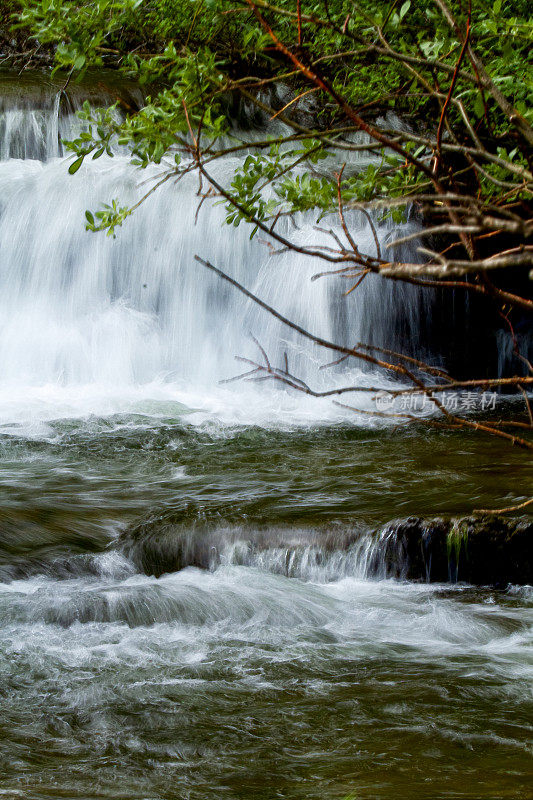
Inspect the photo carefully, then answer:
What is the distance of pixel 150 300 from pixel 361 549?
21.1 feet

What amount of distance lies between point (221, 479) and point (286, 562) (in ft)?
4.39

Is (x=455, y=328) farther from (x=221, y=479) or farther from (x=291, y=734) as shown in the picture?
(x=291, y=734)

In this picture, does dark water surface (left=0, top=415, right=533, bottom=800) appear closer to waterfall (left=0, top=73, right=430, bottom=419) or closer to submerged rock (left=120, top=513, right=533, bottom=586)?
submerged rock (left=120, top=513, right=533, bottom=586)

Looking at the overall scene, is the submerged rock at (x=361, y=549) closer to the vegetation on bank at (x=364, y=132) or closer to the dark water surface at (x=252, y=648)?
the dark water surface at (x=252, y=648)

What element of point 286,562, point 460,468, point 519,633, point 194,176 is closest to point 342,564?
point 286,562

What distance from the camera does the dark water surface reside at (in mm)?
2723

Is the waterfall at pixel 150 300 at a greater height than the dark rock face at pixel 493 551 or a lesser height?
greater

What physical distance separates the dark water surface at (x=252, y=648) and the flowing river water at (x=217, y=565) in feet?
0.04

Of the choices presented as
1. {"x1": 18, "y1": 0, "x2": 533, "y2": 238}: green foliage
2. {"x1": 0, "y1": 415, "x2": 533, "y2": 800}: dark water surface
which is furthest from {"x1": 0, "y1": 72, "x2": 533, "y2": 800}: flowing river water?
{"x1": 18, "y1": 0, "x2": 533, "y2": 238}: green foliage

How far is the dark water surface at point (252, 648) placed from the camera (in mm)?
2723

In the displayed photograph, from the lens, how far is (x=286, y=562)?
191 inches

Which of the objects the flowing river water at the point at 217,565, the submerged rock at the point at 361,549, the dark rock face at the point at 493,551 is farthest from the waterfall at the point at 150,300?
the dark rock face at the point at 493,551

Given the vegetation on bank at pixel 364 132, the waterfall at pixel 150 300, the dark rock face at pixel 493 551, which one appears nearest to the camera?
the vegetation on bank at pixel 364 132

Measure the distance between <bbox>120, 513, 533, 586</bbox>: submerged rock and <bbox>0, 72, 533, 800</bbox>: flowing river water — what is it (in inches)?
1.0
